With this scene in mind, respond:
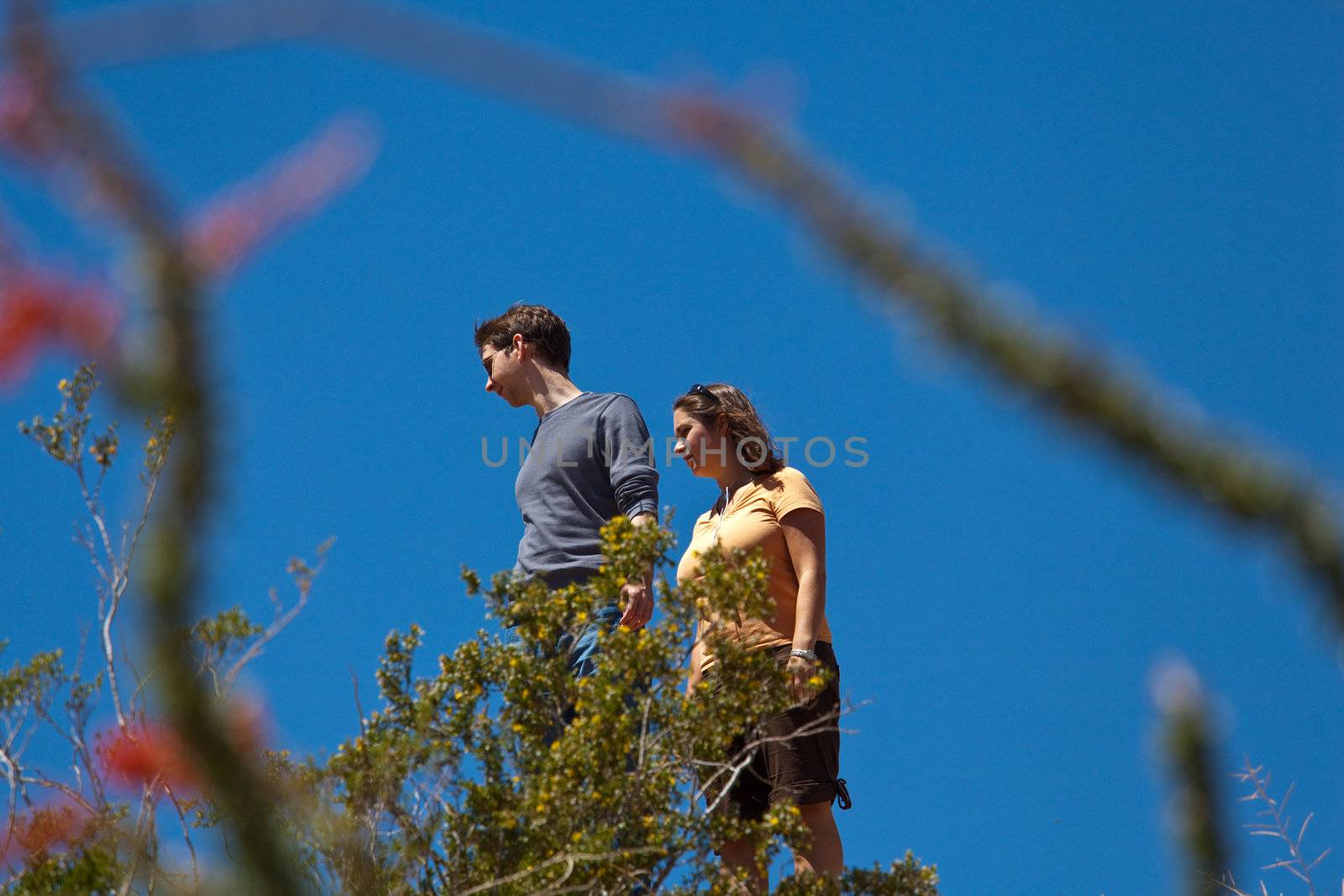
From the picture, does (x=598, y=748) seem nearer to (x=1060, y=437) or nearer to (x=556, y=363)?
(x=556, y=363)

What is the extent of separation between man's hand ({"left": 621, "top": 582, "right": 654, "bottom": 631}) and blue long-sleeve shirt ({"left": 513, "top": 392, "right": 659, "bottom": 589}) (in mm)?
581

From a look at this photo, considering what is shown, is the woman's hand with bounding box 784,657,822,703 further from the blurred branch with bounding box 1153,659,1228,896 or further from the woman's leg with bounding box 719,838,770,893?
the blurred branch with bounding box 1153,659,1228,896

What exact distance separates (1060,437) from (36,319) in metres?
0.84

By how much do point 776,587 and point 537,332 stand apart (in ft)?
6.13

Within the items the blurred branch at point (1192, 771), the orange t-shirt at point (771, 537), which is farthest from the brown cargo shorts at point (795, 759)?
the blurred branch at point (1192, 771)

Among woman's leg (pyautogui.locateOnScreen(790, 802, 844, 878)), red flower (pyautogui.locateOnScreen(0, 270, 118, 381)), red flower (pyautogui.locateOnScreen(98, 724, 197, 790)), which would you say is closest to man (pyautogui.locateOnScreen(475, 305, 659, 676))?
woman's leg (pyautogui.locateOnScreen(790, 802, 844, 878))

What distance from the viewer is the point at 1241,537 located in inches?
32.8

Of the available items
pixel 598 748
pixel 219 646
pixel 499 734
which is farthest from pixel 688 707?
pixel 219 646

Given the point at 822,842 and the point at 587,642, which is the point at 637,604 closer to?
the point at 587,642

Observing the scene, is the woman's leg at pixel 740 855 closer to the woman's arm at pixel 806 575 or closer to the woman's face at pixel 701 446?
the woman's arm at pixel 806 575

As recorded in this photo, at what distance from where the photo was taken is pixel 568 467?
19.0ft

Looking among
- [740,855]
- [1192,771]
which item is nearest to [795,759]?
[740,855]

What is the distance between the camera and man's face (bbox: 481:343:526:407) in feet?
20.7

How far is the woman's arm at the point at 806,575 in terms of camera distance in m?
5.09
